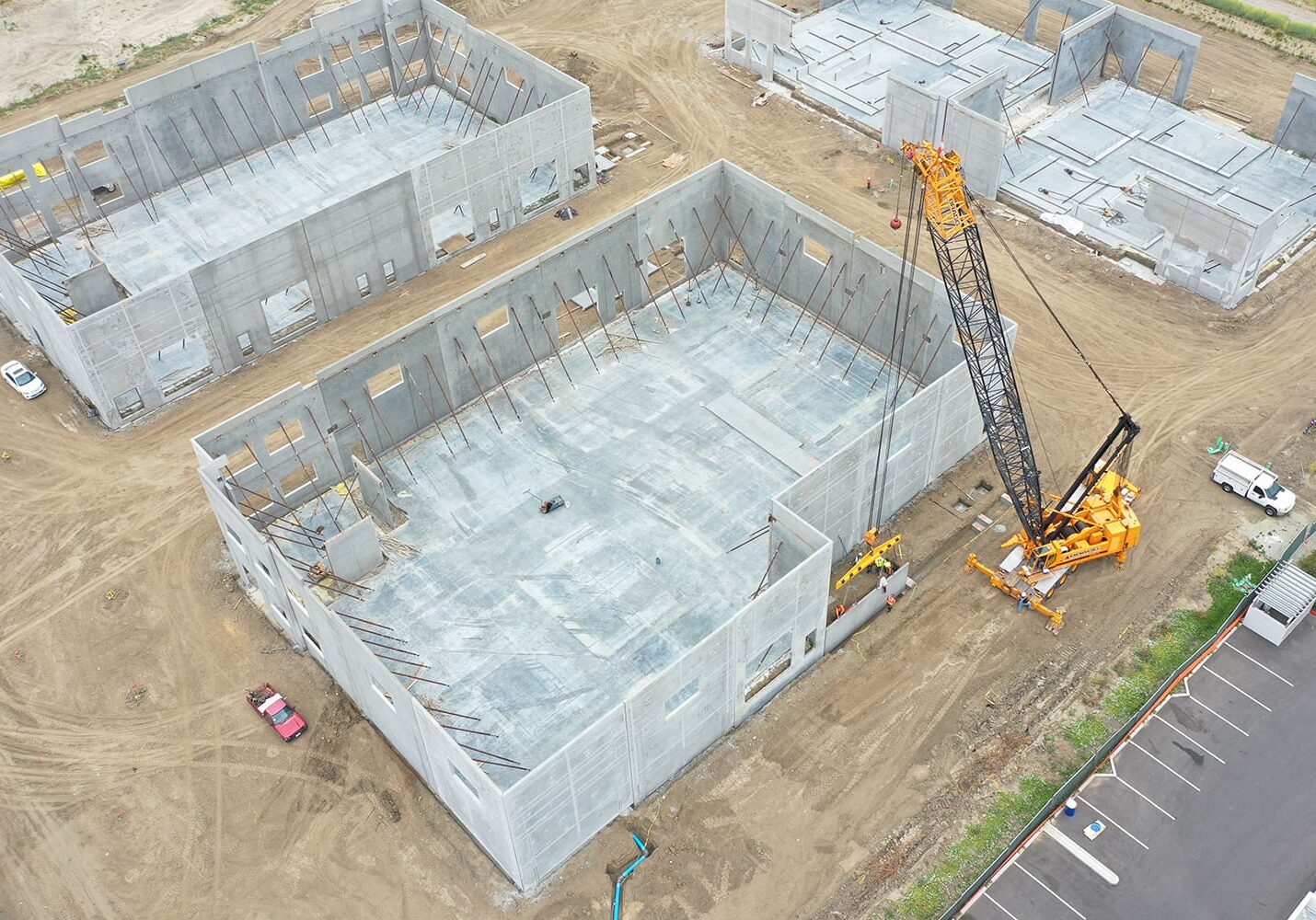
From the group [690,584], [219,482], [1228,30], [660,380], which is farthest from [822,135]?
[219,482]

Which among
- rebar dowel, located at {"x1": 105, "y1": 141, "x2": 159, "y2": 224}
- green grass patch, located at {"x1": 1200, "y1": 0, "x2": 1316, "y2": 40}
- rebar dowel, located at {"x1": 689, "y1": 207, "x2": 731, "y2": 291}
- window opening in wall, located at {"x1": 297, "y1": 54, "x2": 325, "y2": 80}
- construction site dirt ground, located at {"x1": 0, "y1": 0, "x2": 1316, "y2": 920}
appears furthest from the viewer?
green grass patch, located at {"x1": 1200, "y1": 0, "x2": 1316, "y2": 40}

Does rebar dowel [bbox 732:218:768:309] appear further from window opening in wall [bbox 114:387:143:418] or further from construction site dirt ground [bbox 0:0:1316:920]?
window opening in wall [bbox 114:387:143:418]

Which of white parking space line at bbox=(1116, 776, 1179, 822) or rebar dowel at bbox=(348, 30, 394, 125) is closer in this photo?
white parking space line at bbox=(1116, 776, 1179, 822)

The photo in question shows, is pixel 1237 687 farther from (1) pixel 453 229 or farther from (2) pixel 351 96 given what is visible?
(2) pixel 351 96

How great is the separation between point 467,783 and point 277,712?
8.44m

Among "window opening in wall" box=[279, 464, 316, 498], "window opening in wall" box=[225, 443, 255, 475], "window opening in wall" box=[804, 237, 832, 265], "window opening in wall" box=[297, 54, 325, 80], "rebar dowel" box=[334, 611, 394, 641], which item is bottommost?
"rebar dowel" box=[334, 611, 394, 641]

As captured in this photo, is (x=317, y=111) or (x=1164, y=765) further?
(x=317, y=111)

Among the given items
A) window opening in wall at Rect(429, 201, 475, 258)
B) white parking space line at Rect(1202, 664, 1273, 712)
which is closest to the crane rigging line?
white parking space line at Rect(1202, 664, 1273, 712)

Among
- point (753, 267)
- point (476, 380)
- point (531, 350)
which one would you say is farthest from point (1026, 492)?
point (476, 380)

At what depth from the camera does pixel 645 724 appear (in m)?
33.4

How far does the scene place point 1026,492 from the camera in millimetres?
40312

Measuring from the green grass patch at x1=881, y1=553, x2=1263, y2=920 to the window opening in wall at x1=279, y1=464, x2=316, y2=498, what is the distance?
83.2 ft

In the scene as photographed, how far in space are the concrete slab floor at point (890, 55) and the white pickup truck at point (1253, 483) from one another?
27917 mm

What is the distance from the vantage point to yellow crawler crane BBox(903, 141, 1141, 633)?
3972cm
